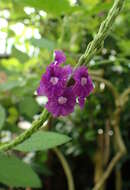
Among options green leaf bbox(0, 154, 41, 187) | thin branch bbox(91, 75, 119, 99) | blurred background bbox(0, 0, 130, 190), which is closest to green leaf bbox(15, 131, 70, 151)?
green leaf bbox(0, 154, 41, 187)

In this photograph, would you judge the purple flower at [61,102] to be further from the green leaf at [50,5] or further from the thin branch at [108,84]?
the thin branch at [108,84]

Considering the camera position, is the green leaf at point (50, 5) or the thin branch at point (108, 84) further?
the thin branch at point (108, 84)

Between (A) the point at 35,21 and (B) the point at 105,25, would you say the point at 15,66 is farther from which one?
(B) the point at 105,25

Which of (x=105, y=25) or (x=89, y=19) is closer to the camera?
(x=105, y=25)

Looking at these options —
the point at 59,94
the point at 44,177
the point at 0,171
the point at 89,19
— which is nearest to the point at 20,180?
the point at 0,171

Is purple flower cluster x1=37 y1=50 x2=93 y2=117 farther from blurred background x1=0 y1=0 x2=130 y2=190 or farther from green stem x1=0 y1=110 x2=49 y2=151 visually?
→ blurred background x1=0 y1=0 x2=130 y2=190

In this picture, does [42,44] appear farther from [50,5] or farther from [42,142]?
[42,142]

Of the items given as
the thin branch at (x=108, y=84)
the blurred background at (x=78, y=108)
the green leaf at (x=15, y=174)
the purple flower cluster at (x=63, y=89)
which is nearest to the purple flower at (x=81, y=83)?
the purple flower cluster at (x=63, y=89)

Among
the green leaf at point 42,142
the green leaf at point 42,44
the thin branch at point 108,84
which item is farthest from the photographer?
the thin branch at point 108,84
